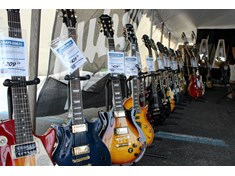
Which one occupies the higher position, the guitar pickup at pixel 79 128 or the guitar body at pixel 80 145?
the guitar pickup at pixel 79 128

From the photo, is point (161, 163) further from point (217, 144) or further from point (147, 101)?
point (147, 101)

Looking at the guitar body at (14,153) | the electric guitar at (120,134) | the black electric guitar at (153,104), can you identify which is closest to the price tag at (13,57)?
the guitar body at (14,153)

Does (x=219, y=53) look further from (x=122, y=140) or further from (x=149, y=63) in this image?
(x=122, y=140)

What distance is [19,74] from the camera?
141 centimetres

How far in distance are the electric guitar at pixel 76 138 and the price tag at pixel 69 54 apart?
0.21 feet

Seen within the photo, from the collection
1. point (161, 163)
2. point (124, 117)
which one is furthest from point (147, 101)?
point (124, 117)

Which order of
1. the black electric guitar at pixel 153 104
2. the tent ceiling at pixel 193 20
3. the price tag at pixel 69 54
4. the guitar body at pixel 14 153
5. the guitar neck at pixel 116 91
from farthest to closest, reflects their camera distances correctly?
the tent ceiling at pixel 193 20, the black electric guitar at pixel 153 104, the guitar neck at pixel 116 91, the price tag at pixel 69 54, the guitar body at pixel 14 153

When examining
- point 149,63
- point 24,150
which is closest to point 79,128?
point 24,150

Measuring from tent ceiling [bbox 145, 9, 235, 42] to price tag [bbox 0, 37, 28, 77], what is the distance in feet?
12.8

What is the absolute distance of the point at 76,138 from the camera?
160cm

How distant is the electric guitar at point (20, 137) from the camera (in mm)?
1322

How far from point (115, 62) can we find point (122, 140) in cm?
61

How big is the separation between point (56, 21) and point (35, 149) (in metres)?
1.82

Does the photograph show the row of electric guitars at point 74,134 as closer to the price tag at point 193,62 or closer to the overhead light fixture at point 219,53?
the price tag at point 193,62
